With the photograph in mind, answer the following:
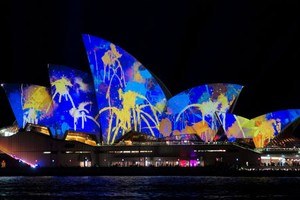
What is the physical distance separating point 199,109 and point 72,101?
55.0 feet

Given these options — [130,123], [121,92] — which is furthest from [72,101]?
[130,123]

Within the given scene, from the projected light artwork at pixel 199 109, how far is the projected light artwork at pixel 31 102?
15896mm

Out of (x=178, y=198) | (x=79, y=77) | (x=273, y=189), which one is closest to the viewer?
(x=178, y=198)

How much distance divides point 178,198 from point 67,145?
132 ft

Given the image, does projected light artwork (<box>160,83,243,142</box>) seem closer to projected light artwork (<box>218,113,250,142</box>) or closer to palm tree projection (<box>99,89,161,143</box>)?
projected light artwork (<box>218,113,250,142</box>)

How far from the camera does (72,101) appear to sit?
8069cm

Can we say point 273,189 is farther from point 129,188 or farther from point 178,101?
point 178,101

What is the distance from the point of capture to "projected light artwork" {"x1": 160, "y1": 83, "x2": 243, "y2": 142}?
7800 cm

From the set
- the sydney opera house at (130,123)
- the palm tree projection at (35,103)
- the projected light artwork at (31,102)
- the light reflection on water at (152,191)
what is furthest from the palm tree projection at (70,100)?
the light reflection on water at (152,191)

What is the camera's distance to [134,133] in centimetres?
8056

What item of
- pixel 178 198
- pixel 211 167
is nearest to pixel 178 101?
pixel 211 167

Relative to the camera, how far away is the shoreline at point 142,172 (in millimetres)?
72250

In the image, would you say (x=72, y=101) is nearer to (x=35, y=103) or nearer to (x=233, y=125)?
(x=35, y=103)

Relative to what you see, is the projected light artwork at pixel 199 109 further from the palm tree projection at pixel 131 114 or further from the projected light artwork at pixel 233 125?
the palm tree projection at pixel 131 114
